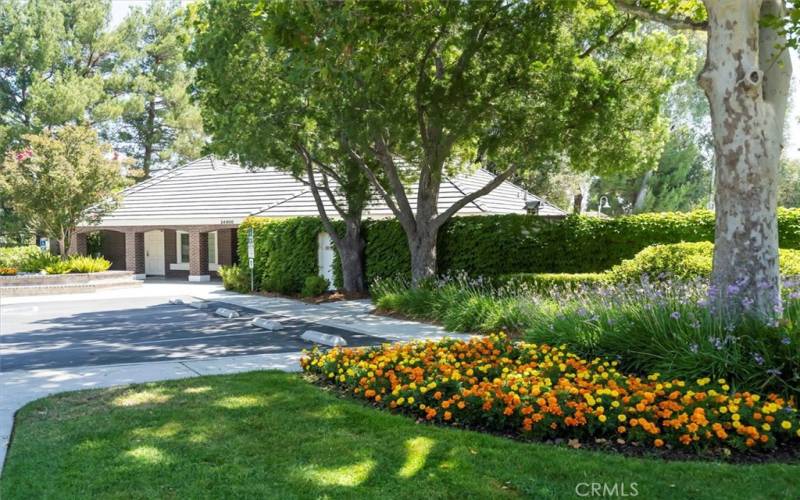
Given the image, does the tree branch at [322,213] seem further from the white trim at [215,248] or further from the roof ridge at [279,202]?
the white trim at [215,248]

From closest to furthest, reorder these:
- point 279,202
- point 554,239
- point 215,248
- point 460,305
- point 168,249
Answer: point 460,305
point 554,239
point 279,202
point 215,248
point 168,249

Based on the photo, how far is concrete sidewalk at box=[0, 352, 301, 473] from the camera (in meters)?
8.09

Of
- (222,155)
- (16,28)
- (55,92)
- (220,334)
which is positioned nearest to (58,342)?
(220,334)

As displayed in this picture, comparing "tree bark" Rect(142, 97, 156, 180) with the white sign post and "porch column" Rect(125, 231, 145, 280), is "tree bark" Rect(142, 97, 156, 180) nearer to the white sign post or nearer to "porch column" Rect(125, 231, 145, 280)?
"porch column" Rect(125, 231, 145, 280)

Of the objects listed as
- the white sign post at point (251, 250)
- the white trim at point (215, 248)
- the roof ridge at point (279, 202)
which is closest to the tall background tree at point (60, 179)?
the white trim at point (215, 248)

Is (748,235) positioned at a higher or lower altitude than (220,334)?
higher

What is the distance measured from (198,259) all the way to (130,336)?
59.6 ft

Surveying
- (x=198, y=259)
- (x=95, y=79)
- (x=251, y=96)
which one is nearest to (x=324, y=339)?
(x=251, y=96)

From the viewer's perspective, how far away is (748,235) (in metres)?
7.82

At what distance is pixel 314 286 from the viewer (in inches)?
837

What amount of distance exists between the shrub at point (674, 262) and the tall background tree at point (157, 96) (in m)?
40.4

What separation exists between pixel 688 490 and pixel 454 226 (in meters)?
14.9

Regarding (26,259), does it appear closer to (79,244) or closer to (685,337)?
(79,244)

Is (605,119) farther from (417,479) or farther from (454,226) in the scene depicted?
(417,479)
